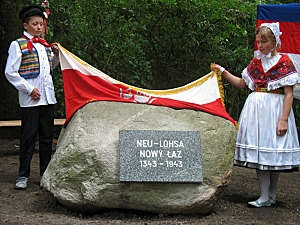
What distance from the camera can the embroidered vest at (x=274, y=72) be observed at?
4.24m

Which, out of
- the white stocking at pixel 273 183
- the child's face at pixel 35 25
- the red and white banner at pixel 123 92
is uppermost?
the child's face at pixel 35 25

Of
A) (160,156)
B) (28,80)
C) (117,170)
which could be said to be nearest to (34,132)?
(28,80)

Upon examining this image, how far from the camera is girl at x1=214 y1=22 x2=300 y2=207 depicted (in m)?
4.21

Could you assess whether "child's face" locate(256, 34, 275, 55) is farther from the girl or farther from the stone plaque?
the stone plaque

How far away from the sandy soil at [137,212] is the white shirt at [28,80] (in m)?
0.89

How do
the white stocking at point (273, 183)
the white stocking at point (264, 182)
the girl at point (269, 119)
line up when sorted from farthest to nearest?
1. the white stocking at point (273, 183)
2. the white stocking at point (264, 182)
3. the girl at point (269, 119)

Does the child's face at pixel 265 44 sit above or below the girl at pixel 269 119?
above

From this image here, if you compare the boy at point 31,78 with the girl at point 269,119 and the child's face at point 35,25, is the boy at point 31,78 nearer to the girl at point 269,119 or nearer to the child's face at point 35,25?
the child's face at point 35,25

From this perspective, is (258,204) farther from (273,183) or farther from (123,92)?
(123,92)

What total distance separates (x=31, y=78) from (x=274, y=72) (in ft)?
7.40

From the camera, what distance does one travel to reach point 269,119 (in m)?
4.25

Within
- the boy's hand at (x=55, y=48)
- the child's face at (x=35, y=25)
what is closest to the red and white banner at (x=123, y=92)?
the boy's hand at (x=55, y=48)

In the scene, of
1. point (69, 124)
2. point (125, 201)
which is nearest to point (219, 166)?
point (125, 201)

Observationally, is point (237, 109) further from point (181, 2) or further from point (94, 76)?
point (94, 76)
